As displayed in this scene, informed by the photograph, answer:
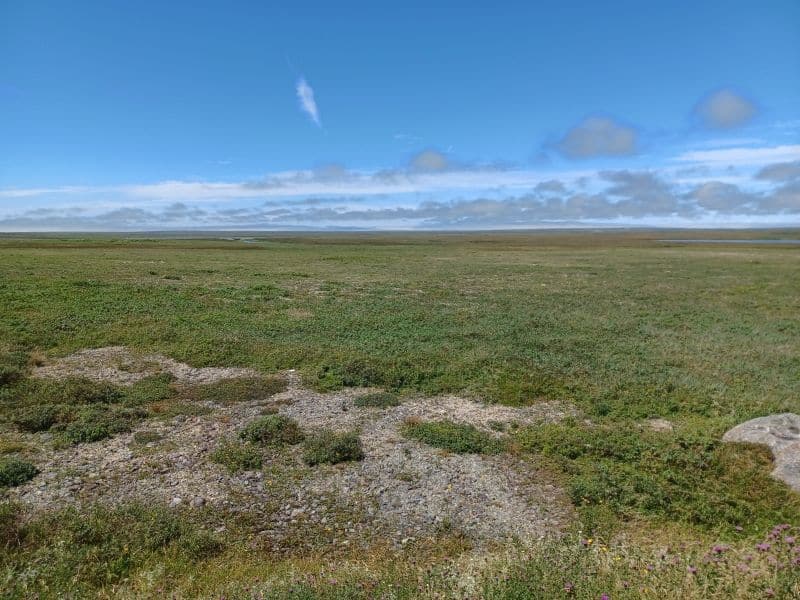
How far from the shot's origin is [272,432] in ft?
36.4

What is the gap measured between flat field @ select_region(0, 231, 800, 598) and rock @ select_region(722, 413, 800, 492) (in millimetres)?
308

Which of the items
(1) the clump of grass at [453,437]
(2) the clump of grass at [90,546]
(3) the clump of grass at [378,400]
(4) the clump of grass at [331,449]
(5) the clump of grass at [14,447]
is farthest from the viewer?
(3) the clump of grass at [378,400]

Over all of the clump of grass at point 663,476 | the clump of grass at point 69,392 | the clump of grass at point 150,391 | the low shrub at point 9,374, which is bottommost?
the clump of grass at point 663,476

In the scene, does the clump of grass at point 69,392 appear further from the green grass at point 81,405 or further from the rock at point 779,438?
the rock at point 779,438

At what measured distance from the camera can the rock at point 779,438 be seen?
30.8 feet

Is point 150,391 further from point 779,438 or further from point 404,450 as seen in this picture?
point 779,438

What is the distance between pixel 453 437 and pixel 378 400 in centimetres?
306

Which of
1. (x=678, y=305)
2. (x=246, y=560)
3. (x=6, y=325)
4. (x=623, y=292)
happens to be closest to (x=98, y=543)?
(x=246, y=560)

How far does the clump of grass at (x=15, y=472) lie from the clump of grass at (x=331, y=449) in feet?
16.3

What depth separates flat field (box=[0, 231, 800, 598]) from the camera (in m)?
6.20

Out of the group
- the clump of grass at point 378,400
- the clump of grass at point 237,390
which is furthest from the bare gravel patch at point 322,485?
the clump of grass at point 237,390

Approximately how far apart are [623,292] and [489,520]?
3027cm

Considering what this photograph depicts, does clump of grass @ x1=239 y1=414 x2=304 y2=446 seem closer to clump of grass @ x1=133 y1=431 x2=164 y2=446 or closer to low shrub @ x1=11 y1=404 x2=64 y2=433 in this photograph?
clump of grass @ x1=133 y1=431 x2=164 y2=446

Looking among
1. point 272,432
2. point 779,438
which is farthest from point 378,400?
point 779,438
